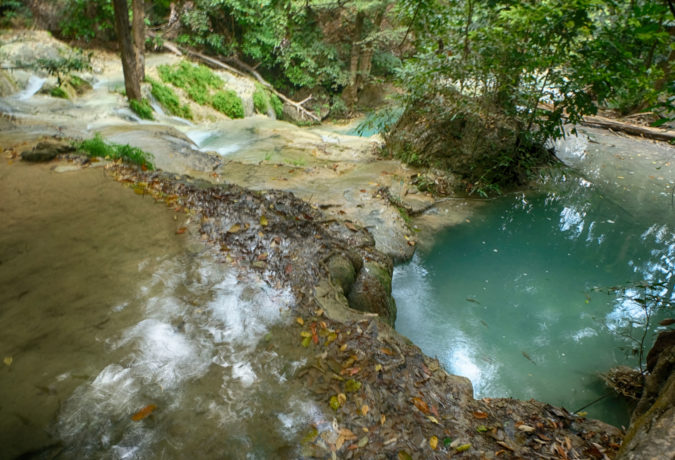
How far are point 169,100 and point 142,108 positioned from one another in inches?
81.1

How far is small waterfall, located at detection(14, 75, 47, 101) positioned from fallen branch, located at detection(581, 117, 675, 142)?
1612cm

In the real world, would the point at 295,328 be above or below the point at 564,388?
above

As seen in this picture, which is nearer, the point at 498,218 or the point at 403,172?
the point at 498,218

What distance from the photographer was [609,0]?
459 cm

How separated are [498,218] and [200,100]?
10865 millimetres

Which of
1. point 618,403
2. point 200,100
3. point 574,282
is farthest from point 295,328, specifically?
point 200,100

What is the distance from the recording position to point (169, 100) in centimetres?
1159

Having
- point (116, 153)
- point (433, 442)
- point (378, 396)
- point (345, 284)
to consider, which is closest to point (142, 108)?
point (116, 153)

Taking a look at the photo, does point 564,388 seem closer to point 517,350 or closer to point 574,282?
point 517,350

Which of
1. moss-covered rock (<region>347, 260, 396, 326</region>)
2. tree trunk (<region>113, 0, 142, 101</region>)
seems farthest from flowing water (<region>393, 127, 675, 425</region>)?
tree trunk (<region>113, 0, 142, 101</region>)

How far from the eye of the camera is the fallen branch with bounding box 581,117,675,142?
11.2m

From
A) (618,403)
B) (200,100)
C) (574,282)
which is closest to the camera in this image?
(618,403)

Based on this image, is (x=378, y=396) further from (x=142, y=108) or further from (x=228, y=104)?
(x=228, y=104)

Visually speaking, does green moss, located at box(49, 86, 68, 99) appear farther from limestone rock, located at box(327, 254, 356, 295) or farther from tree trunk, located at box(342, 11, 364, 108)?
tree trunk, located at box(342, 11, 364, 108)
